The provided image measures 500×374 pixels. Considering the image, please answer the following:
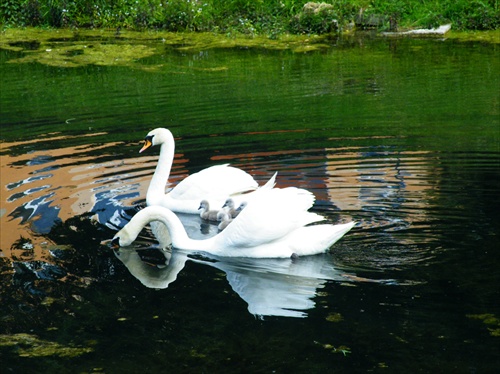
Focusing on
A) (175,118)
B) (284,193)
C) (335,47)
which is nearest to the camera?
(284,193)

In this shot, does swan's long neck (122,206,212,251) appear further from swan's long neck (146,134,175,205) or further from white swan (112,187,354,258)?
swan's long neck (146,134,175,205)

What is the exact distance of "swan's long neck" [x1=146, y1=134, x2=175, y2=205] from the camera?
8797 mm

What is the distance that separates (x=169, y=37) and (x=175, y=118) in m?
9.59

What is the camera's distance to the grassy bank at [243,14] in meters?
22.5

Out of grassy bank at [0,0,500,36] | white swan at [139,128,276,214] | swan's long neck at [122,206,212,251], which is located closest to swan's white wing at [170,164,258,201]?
white swan at [139,128,276,214]

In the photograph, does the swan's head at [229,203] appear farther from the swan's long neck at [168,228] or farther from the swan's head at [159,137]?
the swan's head at [159,137]

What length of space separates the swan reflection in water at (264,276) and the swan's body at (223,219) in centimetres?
81

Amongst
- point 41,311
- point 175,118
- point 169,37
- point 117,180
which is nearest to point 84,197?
point 117,180

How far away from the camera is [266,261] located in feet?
22.5

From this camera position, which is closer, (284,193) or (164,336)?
(164,336)

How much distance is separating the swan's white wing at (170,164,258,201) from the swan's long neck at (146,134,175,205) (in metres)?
Result: 0.35

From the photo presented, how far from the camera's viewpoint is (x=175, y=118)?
12.8 meters

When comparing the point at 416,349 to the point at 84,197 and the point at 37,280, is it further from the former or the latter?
the point at 84,197

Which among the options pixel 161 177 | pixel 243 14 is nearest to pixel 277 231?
pixel 161 177
